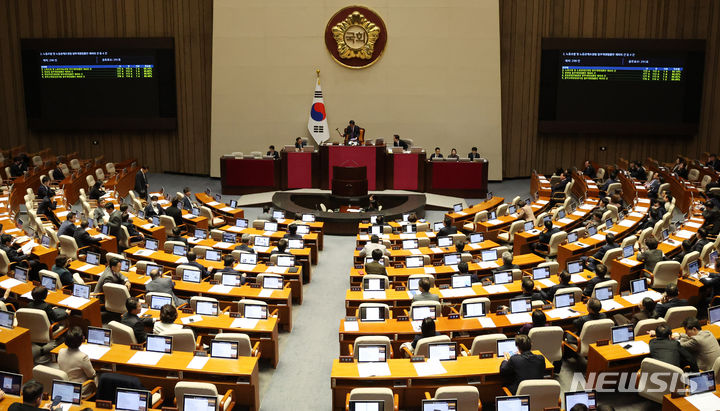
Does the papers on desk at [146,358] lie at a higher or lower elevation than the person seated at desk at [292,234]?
lower

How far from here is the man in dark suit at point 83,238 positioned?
12812 millimetres

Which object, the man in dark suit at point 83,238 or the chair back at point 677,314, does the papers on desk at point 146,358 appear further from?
the chair back at point 677,314

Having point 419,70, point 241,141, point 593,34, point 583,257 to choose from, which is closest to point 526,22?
point 593,34

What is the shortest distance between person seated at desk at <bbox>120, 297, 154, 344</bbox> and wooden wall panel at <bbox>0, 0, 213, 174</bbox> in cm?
1658

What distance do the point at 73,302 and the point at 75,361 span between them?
8.61ft

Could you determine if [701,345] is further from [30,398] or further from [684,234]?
[30,398]

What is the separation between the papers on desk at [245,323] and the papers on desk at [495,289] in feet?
12.7

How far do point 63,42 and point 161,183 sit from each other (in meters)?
6.37

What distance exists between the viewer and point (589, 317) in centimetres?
891

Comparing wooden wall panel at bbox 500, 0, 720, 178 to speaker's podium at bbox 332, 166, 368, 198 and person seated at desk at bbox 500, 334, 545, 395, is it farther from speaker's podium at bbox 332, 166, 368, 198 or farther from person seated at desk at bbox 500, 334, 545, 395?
person seated at desk at bbox 500, 334, 545, 395

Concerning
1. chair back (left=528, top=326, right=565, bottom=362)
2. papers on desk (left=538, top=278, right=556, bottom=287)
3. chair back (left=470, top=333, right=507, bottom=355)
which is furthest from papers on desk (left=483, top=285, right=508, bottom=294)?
chair back (left=470, top=333, right=507, bottom=355)

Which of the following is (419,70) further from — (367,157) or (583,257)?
(583,257)

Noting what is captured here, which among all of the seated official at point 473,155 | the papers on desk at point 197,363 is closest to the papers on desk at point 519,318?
the papers on desk at point 197,363

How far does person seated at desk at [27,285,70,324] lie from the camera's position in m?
9.07
